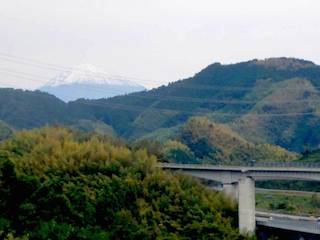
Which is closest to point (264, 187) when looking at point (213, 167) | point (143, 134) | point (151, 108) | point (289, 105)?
point (213, 167)

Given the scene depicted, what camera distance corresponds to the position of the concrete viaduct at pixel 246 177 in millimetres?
40906

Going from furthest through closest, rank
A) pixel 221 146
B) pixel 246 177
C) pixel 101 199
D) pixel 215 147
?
pixel 221 146 → pixel 215 147 → pixel 246 177 → pixel 101 199

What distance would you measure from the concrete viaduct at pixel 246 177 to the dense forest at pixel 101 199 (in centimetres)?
110

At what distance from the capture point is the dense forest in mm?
40844

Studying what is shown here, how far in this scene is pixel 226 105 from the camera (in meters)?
140

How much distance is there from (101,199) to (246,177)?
9.67 meters

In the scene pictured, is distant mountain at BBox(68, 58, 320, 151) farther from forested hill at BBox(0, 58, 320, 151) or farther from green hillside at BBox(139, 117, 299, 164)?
green hillside at BBox(139, 117, 299, 164)

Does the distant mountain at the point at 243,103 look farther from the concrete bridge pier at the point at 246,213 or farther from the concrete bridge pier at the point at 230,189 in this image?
the concrete bridge pier at the point at 246,213

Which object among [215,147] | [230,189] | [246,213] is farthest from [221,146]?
[246,213]

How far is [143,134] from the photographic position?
139 metres

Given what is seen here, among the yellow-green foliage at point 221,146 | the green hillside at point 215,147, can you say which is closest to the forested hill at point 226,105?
the yellow-green foliage at point 221,146

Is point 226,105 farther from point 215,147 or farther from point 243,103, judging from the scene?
point 215,147

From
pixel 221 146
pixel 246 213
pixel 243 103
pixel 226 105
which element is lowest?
pixel 246 213

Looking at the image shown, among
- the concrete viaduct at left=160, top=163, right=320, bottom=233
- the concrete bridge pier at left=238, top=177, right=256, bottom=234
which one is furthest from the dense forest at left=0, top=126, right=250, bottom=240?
the concrete viaduct at left=160, top=163, right=320, bottom=233
